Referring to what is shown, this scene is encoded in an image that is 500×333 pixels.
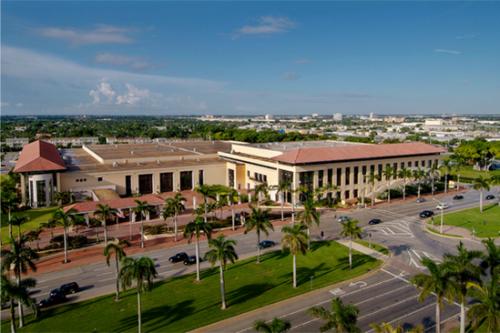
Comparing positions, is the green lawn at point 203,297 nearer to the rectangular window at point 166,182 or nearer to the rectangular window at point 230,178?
the rectangular window at point 166,182

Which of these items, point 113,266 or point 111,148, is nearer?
point 113,266

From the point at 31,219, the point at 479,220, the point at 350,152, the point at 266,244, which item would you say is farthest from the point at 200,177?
the point at 479,220

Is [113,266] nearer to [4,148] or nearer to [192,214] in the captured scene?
[192,214]

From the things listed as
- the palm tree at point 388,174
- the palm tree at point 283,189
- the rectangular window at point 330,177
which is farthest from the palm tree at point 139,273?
the palm tree at point 388,174

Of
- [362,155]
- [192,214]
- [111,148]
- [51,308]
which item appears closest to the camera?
[51,308]

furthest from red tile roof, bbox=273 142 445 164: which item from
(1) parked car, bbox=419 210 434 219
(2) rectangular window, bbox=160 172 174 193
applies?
(2) rectangular window, bbox=160 172 174 193

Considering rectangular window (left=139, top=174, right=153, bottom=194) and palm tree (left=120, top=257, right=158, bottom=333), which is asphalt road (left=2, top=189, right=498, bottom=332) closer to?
palm tree (left=120, top=257, right=158, bottom=333)

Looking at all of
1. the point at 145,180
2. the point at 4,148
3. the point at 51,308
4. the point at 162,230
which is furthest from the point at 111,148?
the point at 4,148
